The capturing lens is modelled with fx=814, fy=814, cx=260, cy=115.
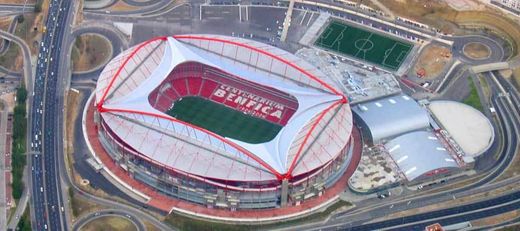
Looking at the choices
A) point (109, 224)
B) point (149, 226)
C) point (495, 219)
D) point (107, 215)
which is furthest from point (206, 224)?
point (495, 219)

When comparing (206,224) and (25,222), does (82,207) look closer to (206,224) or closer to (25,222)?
(25,222)

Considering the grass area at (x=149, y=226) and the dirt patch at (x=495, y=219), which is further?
the dirt patch at (x=495, y=219)

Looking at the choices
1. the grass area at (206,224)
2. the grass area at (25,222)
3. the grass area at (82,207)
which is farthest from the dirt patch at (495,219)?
the grass area at (25,222)

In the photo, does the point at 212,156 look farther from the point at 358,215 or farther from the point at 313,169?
the point at 358,215

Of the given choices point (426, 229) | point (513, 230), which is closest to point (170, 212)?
point (426, 229)

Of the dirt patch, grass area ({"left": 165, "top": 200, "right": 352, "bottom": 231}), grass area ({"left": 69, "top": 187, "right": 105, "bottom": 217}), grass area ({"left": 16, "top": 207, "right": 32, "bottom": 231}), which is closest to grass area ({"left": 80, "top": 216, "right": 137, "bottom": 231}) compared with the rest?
grass area ({"left": 69, "top": 187, "right": 105, "bottom": 217})

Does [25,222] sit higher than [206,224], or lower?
lower

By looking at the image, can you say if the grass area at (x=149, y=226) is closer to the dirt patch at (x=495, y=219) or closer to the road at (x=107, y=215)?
the road at (x=107, y=215)

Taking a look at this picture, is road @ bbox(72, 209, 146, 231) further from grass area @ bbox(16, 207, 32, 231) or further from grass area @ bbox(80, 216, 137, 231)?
grass area @ bbox(16, 207, 32, 231)
